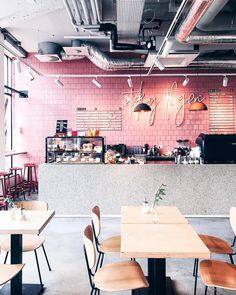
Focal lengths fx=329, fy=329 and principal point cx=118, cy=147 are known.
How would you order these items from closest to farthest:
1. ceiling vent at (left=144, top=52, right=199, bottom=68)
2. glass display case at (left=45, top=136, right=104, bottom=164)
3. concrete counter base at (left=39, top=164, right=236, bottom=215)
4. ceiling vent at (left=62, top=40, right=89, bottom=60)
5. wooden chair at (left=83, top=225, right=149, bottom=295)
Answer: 1. wooden chair at (left=83, top=225, right=149, bottom=295)
2. concrete counter base at (left=39, top=164, right=236, bottom=215)
3. glass display case at (left=45, top=136, right=104, bottom=164)
4. ceiling vent at (left=144, top=52, right=199, bottom=68)
5. ceiling vent at (left=62, top=40, right=89, bottom=60)

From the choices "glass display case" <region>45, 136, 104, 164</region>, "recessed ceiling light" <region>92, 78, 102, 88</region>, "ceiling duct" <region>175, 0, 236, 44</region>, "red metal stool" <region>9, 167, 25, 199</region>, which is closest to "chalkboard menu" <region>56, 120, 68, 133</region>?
"glass display case" <region>45, 136, 104, 164</region>

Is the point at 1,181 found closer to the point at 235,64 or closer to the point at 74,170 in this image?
the point at 74,170

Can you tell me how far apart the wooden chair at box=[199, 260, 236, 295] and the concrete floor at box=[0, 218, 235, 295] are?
594 millimetres

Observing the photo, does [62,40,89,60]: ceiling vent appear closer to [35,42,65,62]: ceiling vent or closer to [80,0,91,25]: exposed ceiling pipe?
[35,42,65,62]: ceiling vent

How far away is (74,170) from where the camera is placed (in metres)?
6.33

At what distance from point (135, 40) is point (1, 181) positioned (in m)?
4.33

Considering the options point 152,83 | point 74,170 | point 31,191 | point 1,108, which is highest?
point 152,83

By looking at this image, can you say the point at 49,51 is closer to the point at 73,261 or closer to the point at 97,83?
the point at 97,83

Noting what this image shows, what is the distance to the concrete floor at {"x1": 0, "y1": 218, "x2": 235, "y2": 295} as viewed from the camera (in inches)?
136

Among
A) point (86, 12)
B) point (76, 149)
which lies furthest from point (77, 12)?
point (76, 149)

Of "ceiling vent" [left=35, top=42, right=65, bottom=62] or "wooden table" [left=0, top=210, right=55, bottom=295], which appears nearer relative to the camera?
"wooden table" [left=0, top=210, right=55, bottom=295]

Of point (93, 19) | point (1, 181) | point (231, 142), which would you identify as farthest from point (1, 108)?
point (231, 142)

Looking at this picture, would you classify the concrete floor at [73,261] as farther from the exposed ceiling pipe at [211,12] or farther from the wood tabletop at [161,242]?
the exposed ceiling pipe at [211,12]

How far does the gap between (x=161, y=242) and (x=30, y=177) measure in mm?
7381
